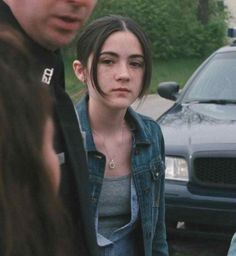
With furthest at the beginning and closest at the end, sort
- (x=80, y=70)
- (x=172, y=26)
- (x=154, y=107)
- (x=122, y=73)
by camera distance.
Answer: (x=172, y=26) → (x=154, y=107) → (x=80, y=70) → (x=122, y=73)

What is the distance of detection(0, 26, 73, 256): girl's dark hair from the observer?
110cm

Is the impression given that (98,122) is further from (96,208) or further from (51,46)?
(51,46)

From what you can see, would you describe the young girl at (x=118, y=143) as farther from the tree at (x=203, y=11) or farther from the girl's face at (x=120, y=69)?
the tree at (x=203, y=11)

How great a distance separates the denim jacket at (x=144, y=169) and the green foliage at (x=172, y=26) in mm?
27367

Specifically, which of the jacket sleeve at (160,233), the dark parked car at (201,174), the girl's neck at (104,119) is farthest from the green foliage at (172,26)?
the girl's neck at (104,119)

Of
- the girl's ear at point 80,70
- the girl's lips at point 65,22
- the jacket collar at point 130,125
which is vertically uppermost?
the girl's lips at point 65,22

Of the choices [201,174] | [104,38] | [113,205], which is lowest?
[201,174]

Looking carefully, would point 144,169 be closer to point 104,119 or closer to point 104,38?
point 104,119

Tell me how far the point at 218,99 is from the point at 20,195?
5380 millimetres

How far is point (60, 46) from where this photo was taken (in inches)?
63.0

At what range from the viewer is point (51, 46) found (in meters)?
1.57

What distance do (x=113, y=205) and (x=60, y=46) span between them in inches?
34.4

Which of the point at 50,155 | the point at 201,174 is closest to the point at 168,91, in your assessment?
the point at 201,174

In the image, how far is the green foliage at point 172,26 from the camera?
30.8m
